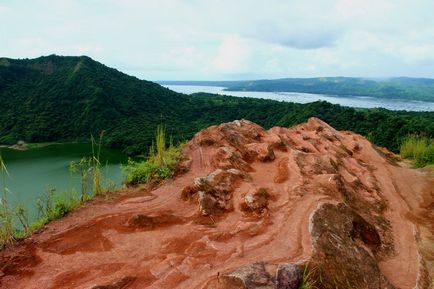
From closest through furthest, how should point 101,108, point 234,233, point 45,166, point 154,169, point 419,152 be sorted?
point 234,233 < point 154,169 < point 419,152 < point 45,166 < point 101,108

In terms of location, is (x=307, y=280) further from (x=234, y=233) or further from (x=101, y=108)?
(x=101, y=108)

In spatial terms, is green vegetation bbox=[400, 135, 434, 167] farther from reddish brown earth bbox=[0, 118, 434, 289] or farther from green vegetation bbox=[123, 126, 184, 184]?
green vegetation bbox=[123, 126, 184, 184]

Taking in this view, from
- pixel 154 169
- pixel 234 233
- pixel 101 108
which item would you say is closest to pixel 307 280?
pixel 234 233

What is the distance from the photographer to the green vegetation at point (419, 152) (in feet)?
39.9

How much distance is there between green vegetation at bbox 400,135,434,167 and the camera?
12159 millimetres

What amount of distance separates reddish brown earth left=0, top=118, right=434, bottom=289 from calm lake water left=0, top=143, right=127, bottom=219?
1761cm

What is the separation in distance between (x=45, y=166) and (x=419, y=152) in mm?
35098

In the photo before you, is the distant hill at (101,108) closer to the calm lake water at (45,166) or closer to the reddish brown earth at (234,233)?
the calm lake water at (45,166)

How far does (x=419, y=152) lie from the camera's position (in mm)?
12602

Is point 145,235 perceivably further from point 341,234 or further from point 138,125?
point 138,125

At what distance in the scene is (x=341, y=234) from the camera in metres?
5.12

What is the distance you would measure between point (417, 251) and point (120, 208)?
177 inches

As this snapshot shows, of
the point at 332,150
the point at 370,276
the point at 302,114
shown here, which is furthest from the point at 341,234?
the point at 302,114

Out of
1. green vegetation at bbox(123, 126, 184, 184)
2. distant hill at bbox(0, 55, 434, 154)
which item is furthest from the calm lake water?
green vegetation at bbox(123, 126, 184, 184)
